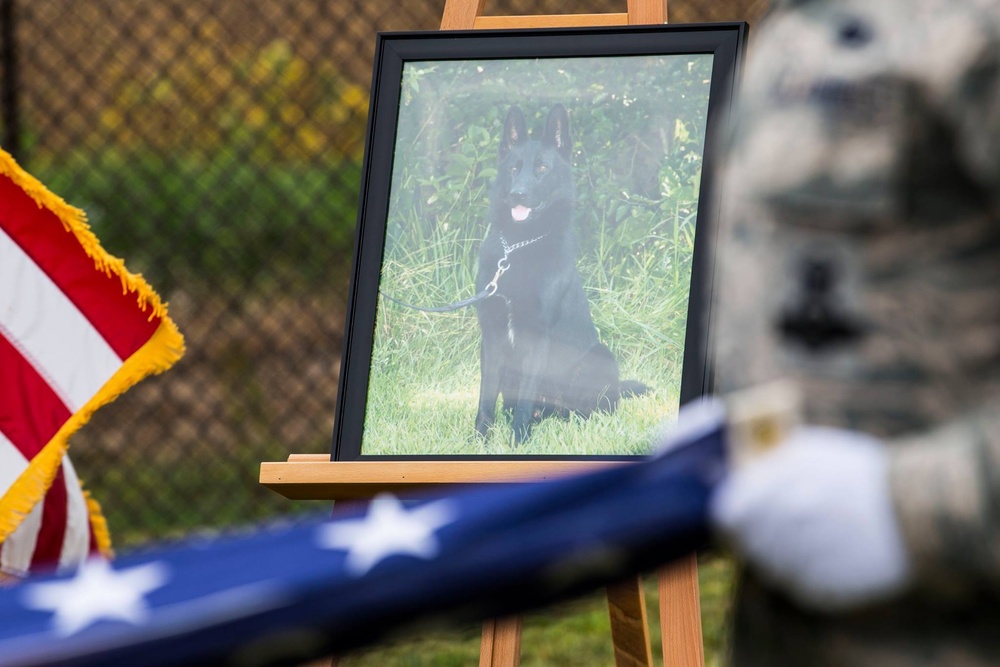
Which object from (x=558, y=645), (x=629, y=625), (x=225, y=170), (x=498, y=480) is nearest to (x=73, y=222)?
(x=498, y=480)

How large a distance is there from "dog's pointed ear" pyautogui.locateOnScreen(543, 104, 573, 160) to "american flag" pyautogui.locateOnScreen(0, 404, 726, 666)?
3.66 ft

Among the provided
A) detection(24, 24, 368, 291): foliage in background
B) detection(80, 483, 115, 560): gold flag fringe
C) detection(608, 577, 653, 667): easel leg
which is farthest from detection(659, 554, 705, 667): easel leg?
detection(24, 24, 368, 291): foliage in background

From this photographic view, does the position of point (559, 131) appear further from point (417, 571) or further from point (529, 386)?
point (417, 571)

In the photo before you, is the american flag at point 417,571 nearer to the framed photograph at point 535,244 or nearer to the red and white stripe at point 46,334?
the framed photograph at point 535,244

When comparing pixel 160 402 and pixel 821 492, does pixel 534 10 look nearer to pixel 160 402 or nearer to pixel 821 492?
pixel 160 402

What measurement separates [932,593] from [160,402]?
3.60 metres

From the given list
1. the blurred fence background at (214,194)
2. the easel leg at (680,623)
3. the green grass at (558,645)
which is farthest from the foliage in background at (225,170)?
the easel leg at (680,623)

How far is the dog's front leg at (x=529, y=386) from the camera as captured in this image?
5.49 ft

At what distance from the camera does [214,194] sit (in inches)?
163

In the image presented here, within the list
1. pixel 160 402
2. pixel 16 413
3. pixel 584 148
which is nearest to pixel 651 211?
pixel 584 148

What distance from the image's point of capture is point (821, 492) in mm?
585

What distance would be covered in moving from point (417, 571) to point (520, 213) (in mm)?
1134

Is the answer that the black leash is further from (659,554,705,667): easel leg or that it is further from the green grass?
the green grass

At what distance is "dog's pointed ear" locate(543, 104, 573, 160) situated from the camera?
177 centimetres
